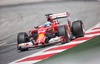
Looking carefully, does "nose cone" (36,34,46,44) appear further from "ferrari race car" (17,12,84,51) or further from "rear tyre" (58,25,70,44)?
"rear tyre" (58,25,70,44)

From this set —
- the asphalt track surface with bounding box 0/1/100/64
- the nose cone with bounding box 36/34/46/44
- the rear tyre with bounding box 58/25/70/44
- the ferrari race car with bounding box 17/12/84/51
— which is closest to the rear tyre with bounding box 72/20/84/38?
the ferrari race car with bounding box 17/12/84/51

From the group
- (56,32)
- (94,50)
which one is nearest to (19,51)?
(56,32)

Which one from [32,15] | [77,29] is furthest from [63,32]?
[32,15]

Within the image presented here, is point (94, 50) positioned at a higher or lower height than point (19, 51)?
higher

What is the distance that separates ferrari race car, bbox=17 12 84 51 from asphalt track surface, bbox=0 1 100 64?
28 cm

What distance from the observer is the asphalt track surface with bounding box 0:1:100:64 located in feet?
24.3

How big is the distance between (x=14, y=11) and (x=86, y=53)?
6613 millimetres

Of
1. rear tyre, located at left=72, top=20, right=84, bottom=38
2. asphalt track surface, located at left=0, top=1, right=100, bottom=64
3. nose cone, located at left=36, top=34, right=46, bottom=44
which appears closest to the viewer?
nose cone, located at left=36, top=34, right=46, bottom=44

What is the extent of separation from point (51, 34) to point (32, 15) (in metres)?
3.69

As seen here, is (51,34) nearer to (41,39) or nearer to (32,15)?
(41,39)

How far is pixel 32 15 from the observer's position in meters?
9.47

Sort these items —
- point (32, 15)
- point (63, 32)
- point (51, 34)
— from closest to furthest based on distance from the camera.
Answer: point (63, 32)
point (51, 34)
point (32, 15)

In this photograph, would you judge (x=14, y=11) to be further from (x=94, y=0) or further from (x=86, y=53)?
(x=86, y=53)

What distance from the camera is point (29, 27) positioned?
7.98m
